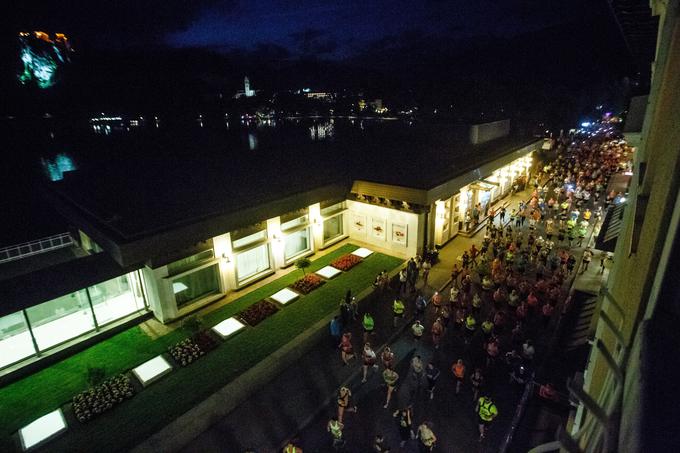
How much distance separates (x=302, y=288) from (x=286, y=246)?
3.76 meters

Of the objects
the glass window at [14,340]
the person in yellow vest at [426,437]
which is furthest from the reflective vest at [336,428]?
the glass window at [14,340]

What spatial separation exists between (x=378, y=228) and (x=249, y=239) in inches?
327

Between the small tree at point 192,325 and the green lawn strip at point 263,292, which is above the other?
the small tree at point 192,325

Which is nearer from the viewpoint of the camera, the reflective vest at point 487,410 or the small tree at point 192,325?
the reflective vest at point 487,410

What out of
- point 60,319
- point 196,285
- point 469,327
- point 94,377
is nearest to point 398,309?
point 469,327

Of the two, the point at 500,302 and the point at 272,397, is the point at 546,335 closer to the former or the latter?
the point at 500,302

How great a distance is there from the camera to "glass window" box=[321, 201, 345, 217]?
22672mm

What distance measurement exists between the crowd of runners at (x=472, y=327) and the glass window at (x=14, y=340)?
11206 millimetres

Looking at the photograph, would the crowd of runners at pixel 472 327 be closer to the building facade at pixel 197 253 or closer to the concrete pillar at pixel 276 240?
the building facade at pixel 197 253

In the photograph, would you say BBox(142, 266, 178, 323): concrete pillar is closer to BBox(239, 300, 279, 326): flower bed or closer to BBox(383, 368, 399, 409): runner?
BBox(239, 300, 279, 326): flower bed

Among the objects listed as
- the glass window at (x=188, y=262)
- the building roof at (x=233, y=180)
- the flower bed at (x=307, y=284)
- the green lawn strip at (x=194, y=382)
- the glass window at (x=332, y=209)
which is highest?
the building roof at (x=233, y=180)

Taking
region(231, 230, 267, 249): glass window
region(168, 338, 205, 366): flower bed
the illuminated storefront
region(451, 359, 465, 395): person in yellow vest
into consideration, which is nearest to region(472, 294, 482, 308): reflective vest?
region(451, 359, 465, 395): person in yellow vest

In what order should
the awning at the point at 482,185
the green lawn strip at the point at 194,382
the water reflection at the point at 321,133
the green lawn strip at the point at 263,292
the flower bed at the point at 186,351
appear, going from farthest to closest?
1. the water reflection at the point at 321,133
2. the awning at the point at 482,185
3. the green lawn strip at the point at 263,292
4. the flower bed at the point at 186,351
5. the green lawn strip at the point at 194,382

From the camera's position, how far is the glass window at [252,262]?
62.0ft
